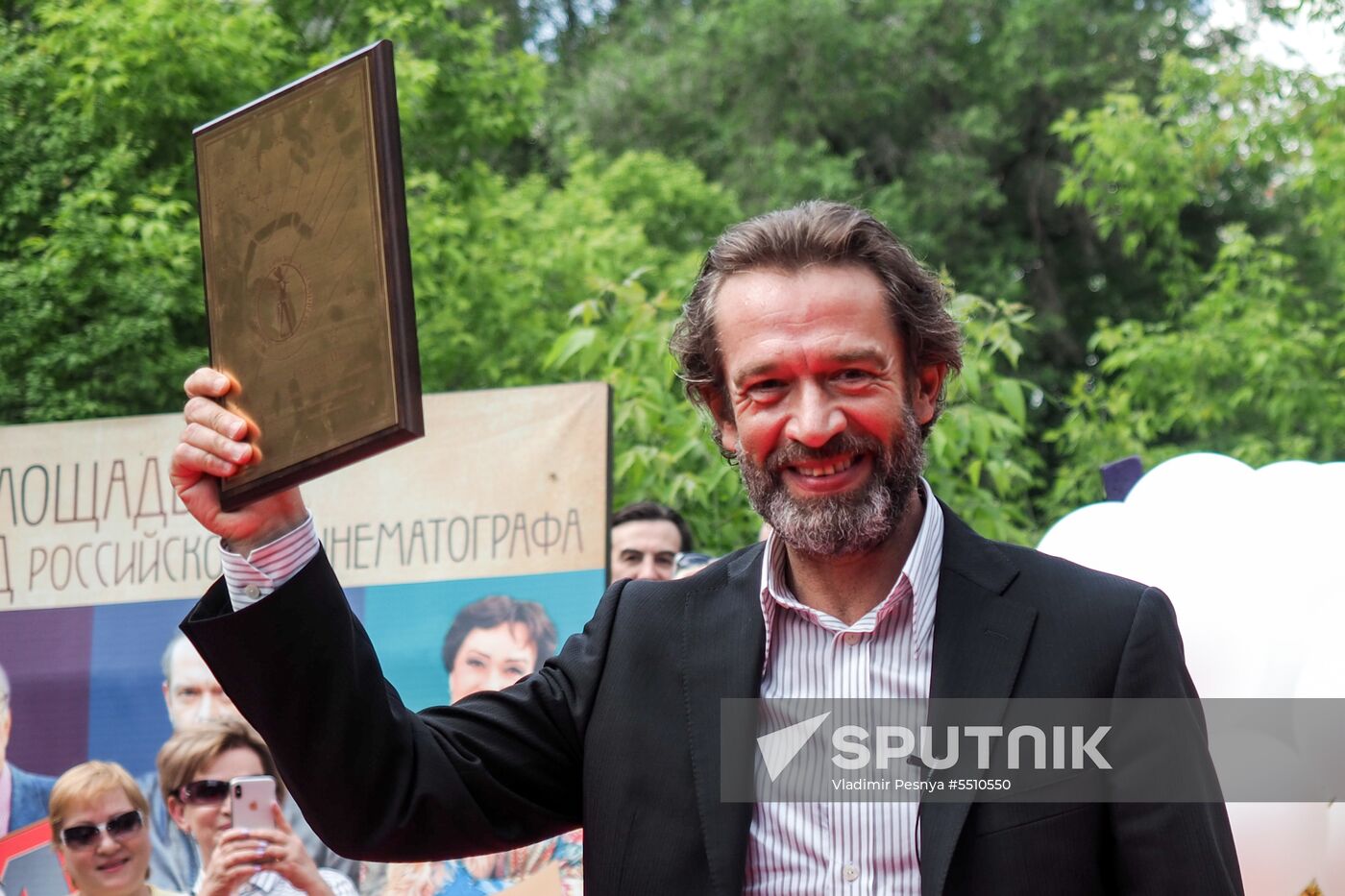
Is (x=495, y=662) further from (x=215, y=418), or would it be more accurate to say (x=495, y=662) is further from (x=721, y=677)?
(x=215, y=418)

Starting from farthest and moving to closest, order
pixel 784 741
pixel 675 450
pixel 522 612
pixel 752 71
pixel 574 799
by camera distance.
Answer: pixel 752 71, pixel 675 450, pixel 522 612, pixel 574 799, pixel 784 741

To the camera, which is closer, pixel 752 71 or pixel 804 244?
pixel 804 244

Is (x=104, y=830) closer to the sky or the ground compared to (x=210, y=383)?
closer to the ground

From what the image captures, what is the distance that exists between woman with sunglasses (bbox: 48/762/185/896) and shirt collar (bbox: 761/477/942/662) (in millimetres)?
2723

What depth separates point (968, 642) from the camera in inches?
78.8

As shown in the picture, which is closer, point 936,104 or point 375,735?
point 375,735

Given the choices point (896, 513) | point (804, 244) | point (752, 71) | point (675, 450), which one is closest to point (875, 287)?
point (804, 244)

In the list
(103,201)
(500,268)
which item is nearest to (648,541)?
(103,201)

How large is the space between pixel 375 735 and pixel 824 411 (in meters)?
0.68

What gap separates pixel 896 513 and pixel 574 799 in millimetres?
579

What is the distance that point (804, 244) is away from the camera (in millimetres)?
2145

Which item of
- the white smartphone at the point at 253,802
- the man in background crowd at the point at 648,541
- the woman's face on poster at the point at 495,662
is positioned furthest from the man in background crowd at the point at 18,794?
the man in background crowd at the point at 648,541

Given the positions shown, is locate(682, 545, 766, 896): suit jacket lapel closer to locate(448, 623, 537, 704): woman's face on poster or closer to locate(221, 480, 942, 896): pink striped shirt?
locate(221, 480, 942, 896): pink striped shirt

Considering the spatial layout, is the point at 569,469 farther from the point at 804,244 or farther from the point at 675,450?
the point at 804,244
